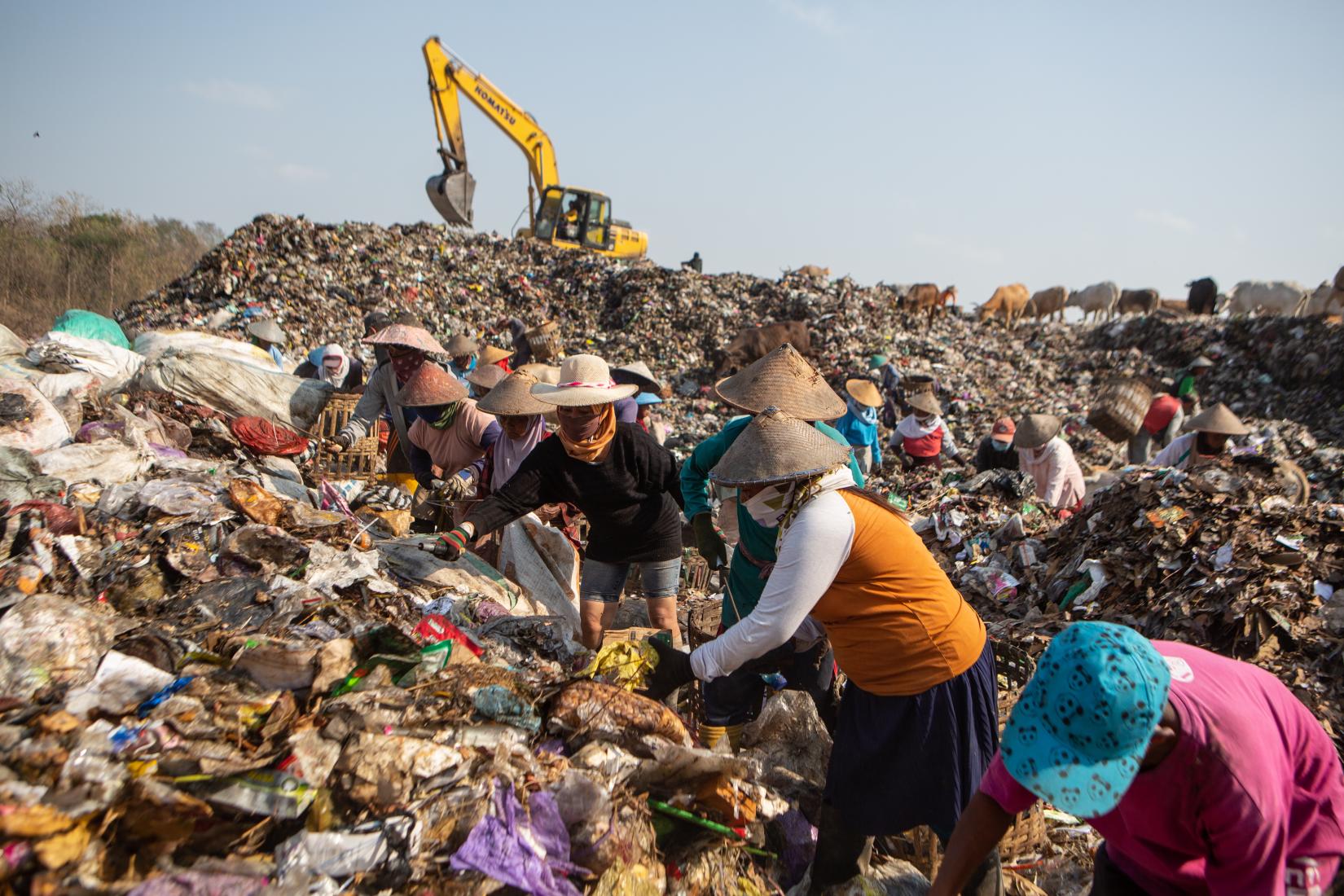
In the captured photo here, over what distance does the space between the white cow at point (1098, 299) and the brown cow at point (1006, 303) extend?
210 centimetres

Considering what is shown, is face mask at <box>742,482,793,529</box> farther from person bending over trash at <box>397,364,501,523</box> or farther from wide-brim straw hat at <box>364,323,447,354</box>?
wide-brim straw hat at <box>364,323,447,354</box>

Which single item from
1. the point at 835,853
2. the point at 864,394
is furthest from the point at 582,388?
the point at 864,394

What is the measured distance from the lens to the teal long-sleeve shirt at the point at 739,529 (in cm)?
271

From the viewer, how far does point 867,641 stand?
204cm

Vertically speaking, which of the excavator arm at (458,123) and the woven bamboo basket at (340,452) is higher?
the excavator arm at (458,123)

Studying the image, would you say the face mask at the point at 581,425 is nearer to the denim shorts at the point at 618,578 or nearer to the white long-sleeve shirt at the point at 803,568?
the denim shorts at the point at 618,578

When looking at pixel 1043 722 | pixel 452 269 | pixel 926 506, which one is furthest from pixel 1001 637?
pixel 452 269

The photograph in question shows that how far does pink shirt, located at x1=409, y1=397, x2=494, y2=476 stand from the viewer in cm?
412

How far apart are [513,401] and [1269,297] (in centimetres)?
2103

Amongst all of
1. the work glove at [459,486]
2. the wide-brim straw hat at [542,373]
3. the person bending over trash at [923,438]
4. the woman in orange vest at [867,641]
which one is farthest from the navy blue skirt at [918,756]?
the person bending over trash at [923,438]

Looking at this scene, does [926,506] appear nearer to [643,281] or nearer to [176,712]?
[176,712]

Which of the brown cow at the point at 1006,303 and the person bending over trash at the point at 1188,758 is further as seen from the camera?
the brown cow at the point at 1006,303

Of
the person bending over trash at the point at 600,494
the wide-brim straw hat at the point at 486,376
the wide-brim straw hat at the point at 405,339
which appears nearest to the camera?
the person bending over trash at the point at 600,494

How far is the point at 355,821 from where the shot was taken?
1771mm
